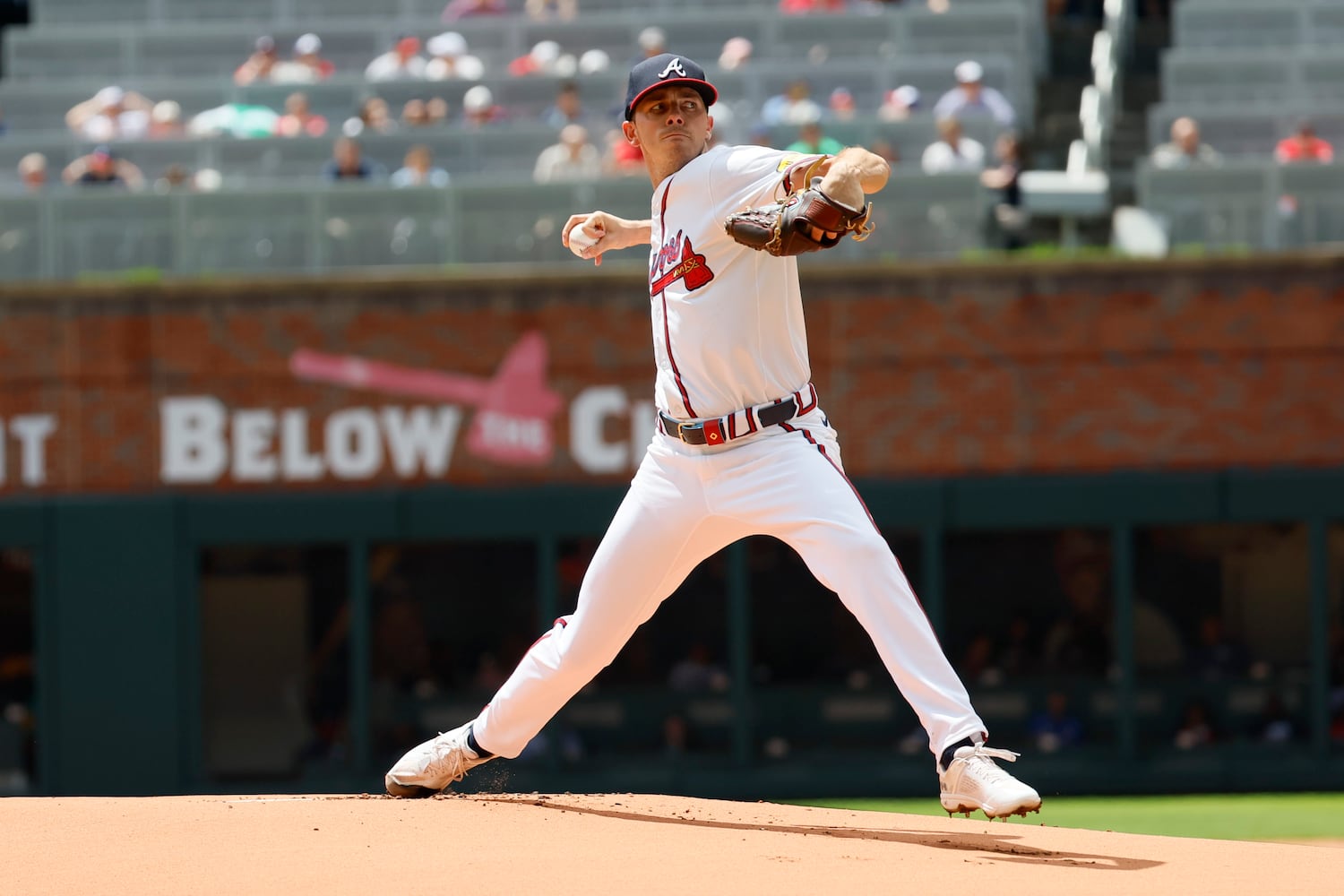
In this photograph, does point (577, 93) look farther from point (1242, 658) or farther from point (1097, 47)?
point (1242, 658)

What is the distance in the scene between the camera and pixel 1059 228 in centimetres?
1281

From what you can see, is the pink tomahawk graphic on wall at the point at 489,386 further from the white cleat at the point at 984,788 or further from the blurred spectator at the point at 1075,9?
the white cleat at the point at 984,788

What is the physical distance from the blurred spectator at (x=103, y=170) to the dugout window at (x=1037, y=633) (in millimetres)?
6241

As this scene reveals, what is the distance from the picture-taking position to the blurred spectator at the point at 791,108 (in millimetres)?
12469

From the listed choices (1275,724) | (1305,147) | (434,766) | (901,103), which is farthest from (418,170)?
(434,766)

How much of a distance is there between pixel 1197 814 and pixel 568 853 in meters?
7.12

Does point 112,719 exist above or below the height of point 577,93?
below

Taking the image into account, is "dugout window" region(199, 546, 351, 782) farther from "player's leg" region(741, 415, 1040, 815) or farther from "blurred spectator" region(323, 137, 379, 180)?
"player's leg" region(741, 415, 1040, 815)

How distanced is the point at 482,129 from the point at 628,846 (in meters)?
8.58

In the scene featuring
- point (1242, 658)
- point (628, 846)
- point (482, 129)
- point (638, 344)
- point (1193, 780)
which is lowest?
point (1193, 780)

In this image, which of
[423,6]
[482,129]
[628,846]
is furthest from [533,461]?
[628,846]

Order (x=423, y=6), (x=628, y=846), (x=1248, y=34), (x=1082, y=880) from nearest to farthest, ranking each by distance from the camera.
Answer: (x=1082, y=880) → (x=628, y=846) → (x=1248, y=34) → (x=423, y=6)

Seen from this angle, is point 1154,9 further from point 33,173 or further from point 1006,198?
point 33,173

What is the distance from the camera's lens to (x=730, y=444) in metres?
5.11
